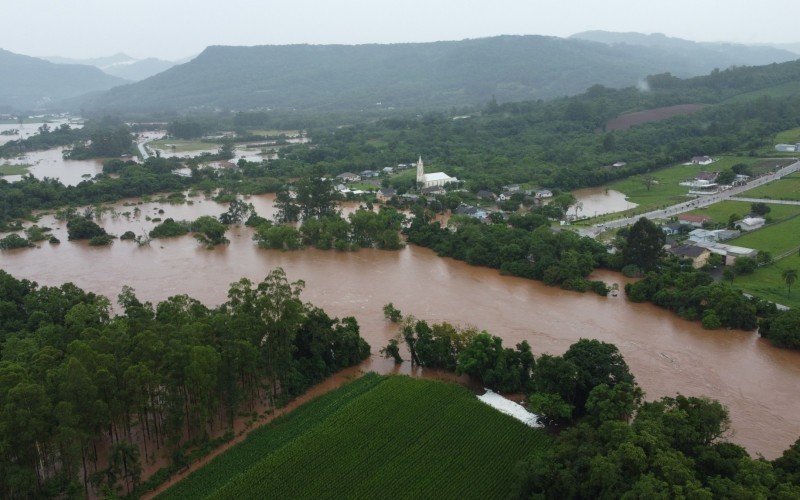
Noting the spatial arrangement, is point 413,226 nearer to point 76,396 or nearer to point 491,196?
point 491,196

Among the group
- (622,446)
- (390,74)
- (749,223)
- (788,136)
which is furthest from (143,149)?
(390,74)

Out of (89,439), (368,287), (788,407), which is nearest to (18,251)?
(368,287)

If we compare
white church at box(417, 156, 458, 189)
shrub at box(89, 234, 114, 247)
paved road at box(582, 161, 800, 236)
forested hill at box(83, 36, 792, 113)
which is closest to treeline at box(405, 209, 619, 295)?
paved road at box(582, 161, 800, 236)

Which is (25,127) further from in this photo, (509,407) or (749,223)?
(509,407)

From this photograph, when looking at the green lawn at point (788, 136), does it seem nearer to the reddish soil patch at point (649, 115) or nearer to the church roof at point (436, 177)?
the reddish soil patch at point (649, 115)

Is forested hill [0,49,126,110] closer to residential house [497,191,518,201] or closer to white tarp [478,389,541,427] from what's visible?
residential house [497,191,518,201]

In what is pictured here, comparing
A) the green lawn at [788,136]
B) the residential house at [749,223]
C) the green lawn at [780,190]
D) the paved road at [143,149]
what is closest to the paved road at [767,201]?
the green lawn at [780,190]

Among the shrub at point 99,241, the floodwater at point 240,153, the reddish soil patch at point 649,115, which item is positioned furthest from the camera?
the floodwater at point 240,153
